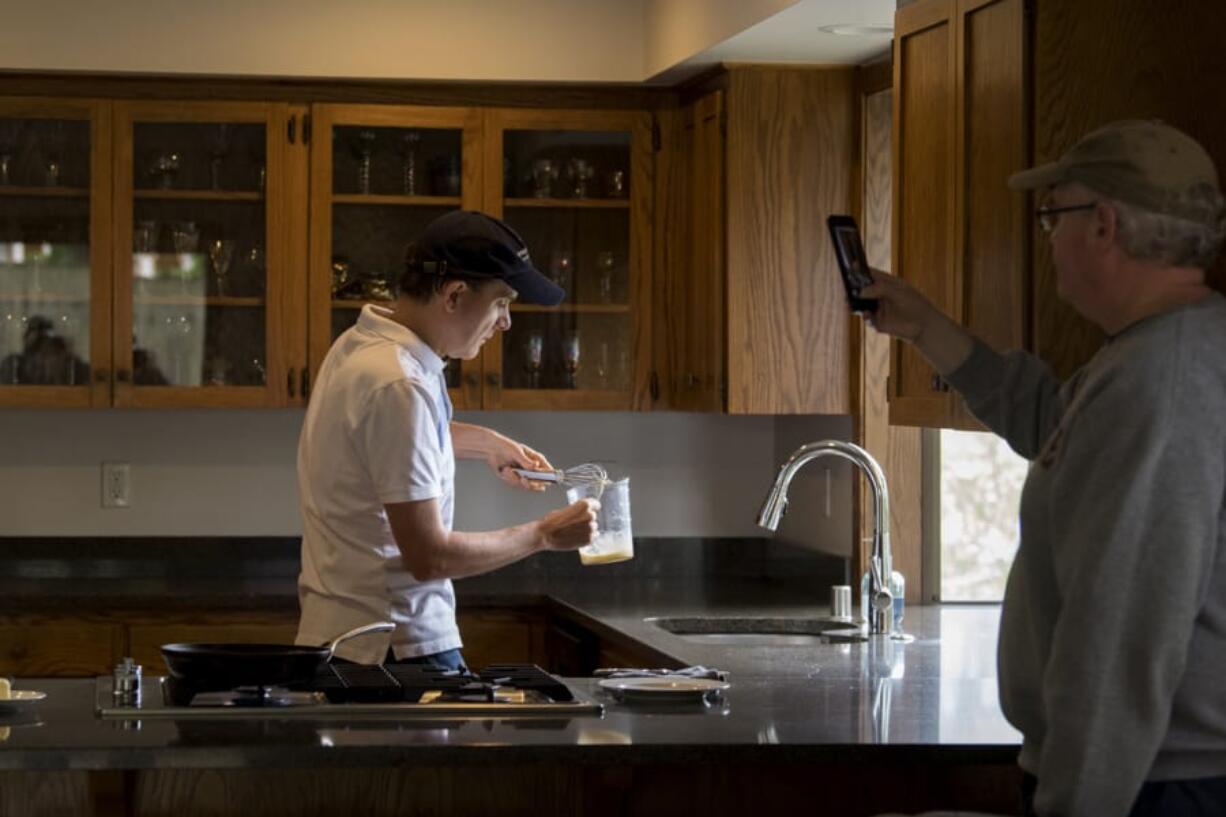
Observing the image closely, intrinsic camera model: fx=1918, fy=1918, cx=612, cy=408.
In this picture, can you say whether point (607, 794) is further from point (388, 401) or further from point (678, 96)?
point (678, 96)

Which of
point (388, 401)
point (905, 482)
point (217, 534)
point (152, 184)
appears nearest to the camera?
point (388, 401)

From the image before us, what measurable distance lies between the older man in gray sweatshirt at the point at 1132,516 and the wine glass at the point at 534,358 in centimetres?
274

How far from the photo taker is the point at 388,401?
10.3 feet

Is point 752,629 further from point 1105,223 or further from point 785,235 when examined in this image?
Answer: point 1105,223

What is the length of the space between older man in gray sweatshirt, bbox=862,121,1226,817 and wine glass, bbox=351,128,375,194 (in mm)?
2895

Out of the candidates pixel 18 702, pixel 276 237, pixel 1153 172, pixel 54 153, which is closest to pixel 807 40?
pixel 276 237

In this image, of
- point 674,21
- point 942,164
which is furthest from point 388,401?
point 674,21

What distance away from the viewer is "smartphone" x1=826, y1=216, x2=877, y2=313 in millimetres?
2654

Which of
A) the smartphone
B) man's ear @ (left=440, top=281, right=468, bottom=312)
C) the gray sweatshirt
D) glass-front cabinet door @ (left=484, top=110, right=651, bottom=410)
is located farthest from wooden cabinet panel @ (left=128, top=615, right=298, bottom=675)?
the gray sweatshirt

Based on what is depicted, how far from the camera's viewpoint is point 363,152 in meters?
4.96

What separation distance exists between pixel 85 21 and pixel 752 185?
1.72 meters

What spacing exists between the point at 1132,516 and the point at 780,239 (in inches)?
105

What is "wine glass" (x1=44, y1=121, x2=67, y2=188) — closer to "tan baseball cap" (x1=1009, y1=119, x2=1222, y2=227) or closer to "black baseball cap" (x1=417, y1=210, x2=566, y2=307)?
"black baseball cap" (x1=417, y1=210, x2=566, y2=307)

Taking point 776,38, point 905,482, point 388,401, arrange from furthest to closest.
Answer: point 905,482 → point 776,38 → point 388,401
